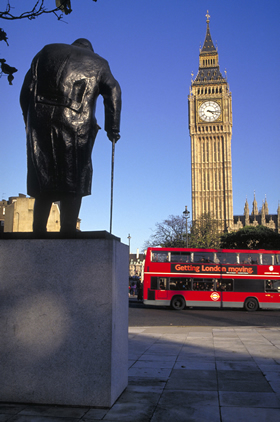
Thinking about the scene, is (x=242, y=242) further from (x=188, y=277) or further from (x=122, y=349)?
(x=122, y=349)


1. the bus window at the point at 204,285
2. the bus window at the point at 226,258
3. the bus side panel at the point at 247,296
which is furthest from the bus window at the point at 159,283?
the bus side panel at the point at 247,296

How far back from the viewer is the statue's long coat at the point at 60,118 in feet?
13.4

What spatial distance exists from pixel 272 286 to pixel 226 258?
2.81m

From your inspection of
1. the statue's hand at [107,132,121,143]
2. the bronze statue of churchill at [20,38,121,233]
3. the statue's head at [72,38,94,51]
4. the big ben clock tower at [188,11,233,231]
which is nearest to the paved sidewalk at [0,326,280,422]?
the bronze statue of churchill at [20,38,121,233]

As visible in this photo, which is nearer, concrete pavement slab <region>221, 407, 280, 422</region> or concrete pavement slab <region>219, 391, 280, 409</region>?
concrete pavement slab <region>221, 407, 280, 422</region>

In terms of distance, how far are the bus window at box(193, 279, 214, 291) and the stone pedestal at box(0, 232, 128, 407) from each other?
58.9 feet

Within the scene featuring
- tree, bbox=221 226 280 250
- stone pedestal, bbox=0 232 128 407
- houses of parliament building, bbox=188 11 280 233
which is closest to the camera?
stone pedestal, bbox=0 232 128 407

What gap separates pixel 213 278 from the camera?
21391 millimetres

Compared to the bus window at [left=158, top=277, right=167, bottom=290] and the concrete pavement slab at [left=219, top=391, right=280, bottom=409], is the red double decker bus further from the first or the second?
the concrete pavement slab at [left=219, top=391, right=280, bottom=409]

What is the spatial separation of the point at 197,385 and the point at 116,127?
3016 millimetres

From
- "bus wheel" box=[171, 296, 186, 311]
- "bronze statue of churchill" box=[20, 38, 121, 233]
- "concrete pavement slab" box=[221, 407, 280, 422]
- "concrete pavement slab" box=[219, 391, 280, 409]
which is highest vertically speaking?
"bronze statue of churchill" box=[20, 38, 121, 233]

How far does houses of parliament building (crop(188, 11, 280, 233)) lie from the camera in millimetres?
81750

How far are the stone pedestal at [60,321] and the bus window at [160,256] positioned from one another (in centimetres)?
1766

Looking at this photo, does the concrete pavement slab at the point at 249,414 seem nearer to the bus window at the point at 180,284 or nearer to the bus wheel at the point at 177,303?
the bus window at the point at 180,284
